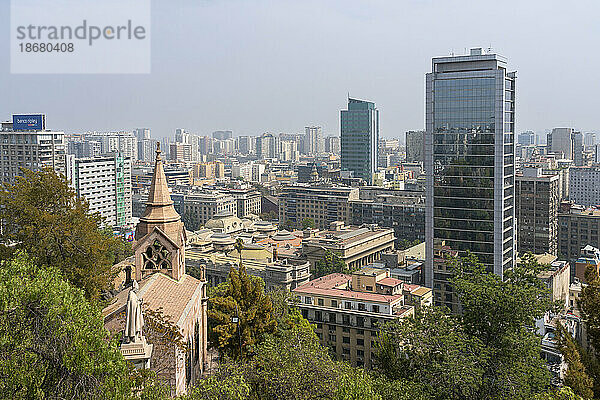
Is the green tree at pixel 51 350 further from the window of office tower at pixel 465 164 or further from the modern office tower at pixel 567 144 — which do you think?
the modern office tower at pixel 567 144

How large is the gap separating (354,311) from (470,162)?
17993 millimetres

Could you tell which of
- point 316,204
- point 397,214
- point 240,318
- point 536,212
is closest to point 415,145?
point 316,204

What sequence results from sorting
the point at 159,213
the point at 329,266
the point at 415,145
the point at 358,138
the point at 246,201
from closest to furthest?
the point at 159,213
the point at 329,266
the point at 246,201
the point at 358,138
the point at 415,145

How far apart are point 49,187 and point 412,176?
Answer: 420ft

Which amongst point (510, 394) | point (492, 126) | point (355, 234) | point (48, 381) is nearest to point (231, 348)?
point (510, 394)

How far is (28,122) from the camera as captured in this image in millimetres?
77812

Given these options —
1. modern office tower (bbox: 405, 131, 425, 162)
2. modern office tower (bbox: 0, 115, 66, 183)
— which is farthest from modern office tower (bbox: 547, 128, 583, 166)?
modern office tower (bbox: 0, 115, 66, 183)

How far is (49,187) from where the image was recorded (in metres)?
24.5

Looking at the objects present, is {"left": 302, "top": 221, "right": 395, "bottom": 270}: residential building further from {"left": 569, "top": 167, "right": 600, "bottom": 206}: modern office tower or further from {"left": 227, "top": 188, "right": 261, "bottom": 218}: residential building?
{"left": 569, "top": 167, "right": 600, "bottom": 206}: modern office tower

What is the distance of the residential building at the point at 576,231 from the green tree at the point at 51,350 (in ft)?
239

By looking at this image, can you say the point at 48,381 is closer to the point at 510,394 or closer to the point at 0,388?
the point at 0,388

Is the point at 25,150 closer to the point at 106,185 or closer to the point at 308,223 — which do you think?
the point at 106,185

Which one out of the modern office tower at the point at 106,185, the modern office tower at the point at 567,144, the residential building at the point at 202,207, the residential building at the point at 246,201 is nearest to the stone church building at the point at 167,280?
the modern office tower at the point at 106,185

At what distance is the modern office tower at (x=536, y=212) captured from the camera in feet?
225
